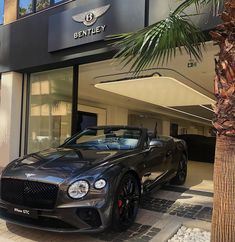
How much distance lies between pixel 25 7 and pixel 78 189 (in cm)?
758

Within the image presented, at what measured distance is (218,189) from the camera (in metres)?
3.16

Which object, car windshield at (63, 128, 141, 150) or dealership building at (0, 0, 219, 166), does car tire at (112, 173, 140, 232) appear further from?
dealership building at (0, 0, 219, 166)

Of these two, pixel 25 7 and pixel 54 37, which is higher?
pixel 25 7

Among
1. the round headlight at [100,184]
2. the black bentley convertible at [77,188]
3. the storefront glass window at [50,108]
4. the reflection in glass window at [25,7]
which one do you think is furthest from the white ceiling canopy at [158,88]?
the round headlight at [100,184]

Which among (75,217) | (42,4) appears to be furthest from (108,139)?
(42,4)

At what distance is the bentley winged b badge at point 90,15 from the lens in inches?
288

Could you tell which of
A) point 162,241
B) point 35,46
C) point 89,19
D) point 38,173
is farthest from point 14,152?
point 162,241

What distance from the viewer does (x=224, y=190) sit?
10.2 feet

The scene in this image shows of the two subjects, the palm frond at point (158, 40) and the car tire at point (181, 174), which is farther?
the car tire at point (181, 174)

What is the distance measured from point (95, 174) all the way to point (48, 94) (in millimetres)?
5955

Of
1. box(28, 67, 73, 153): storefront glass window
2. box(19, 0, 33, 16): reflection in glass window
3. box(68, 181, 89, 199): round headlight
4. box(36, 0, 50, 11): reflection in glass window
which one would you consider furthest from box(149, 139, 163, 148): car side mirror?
box(19, 0, 33, 16): reflection in glass window

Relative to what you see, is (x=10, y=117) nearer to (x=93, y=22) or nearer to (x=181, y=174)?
(x=93, y=22)

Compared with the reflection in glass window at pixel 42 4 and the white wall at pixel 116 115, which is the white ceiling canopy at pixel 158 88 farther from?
the white wall at pixel 116 115

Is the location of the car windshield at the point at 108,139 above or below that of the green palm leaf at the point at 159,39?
below
